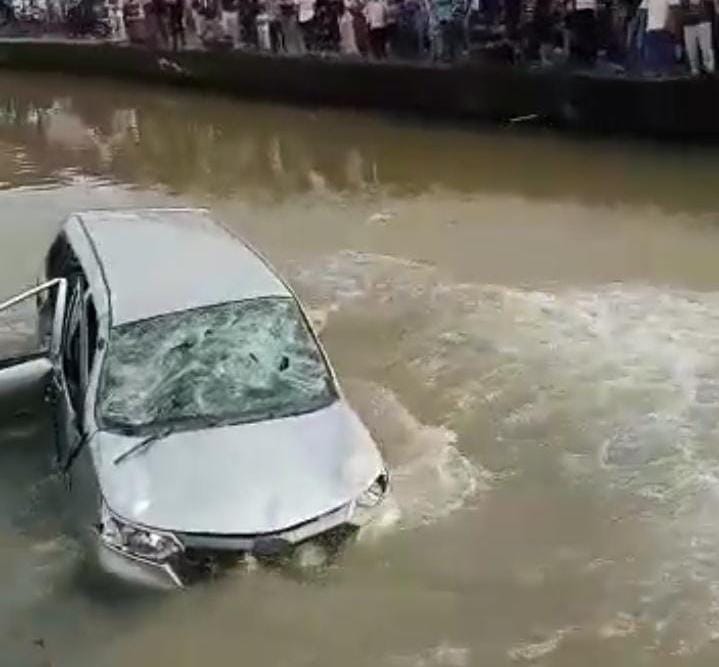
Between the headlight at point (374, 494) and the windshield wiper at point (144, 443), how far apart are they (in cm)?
110

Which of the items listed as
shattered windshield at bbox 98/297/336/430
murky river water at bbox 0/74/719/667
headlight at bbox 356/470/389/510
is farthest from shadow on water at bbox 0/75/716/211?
headlight at bbox 356/470/389/510

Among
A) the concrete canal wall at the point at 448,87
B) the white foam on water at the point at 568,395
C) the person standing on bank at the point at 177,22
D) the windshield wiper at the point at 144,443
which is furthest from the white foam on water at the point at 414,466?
the person standing on bank at the point at 177,22

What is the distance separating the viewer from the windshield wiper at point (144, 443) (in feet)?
24.6

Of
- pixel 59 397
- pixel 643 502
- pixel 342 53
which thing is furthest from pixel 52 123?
pixel 643 502

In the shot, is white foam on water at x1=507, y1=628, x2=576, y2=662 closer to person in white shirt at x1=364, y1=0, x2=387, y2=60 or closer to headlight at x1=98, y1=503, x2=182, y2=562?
headlight at x1=98, y1=503, x2=182, y2=562

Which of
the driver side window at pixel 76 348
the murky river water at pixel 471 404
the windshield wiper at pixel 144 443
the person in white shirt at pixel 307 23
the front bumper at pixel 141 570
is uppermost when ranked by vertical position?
the person in white shirt at pixel 307 23

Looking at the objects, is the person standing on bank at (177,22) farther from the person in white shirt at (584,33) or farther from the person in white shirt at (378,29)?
the person in white shirt at (584,33)

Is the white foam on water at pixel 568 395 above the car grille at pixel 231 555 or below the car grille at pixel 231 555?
below

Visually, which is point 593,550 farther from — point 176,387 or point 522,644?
point 176,387

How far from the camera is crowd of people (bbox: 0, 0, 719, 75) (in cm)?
1731

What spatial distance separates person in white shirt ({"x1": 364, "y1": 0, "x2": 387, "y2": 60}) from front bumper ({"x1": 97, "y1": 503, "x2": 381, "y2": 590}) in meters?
14.3

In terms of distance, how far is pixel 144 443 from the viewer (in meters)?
7.58

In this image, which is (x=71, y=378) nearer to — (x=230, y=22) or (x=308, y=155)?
(x=308, y=155)

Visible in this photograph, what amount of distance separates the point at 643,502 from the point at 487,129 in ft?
34.9
